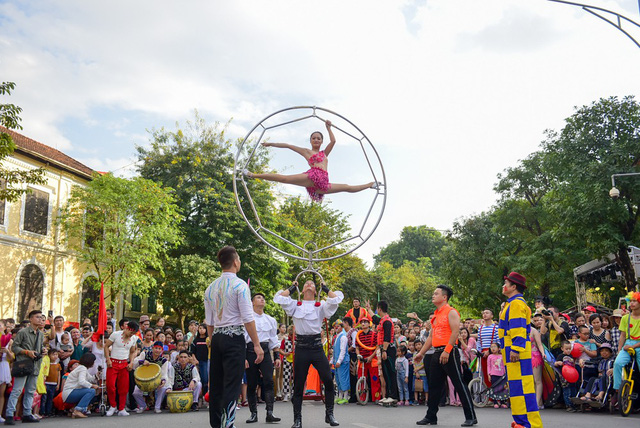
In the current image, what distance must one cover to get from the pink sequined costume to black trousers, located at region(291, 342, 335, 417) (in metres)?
2.15

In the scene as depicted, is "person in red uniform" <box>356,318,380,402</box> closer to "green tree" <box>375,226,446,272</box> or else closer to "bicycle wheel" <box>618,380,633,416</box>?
"bicycle wheel" <box>618,380,633,416</box>

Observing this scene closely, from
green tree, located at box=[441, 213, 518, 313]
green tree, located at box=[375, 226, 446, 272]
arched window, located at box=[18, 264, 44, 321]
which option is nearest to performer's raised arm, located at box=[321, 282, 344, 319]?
arched window, located at box=[18, 264, 44, 321]

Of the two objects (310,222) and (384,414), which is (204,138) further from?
(384,414)

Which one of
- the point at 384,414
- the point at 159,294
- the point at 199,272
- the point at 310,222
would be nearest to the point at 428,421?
the point at 384,414

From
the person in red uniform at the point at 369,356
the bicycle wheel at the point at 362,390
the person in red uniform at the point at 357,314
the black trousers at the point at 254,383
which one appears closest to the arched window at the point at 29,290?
the person in red uniform at the point at 357,314

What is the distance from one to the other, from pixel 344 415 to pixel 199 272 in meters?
19.1

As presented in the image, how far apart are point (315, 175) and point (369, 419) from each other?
4299mm

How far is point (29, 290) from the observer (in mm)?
27500

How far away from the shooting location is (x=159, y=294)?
99.3 ft

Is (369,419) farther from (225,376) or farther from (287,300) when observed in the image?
(225,376)

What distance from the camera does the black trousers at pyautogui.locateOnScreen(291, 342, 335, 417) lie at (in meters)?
8.24

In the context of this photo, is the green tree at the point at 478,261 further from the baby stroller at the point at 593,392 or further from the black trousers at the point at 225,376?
the black trousers at the point at 225,376

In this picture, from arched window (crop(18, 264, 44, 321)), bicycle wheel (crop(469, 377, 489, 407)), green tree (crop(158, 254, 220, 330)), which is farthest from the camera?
green tree (crop(158, 254, 220, 330))

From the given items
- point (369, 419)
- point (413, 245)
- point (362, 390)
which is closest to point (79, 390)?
point (369, 419)
